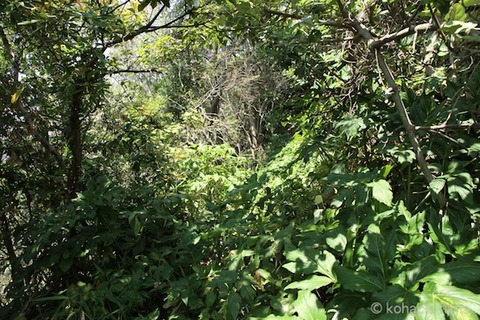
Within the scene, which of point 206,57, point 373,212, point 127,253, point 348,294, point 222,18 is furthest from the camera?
point 206,57

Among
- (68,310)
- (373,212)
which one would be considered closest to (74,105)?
(68,310)

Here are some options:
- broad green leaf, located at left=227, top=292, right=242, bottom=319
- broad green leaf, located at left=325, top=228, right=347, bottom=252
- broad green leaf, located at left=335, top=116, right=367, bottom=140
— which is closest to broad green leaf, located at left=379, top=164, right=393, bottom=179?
broad green leaf, located at left=335, top=116, right=367, bottom=140

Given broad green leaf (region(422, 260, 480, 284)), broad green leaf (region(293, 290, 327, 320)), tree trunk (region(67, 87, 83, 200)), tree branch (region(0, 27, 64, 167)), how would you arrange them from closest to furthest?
broad green leaf (region(422, 260, 480, 284)) → broad green leaf (region(293, 290, 327, 320)) → tree branch (region(0, 27, 64, 167)) → tree trunk (region(67, 87, 83, 200))

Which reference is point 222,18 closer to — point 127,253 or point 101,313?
point 127,253

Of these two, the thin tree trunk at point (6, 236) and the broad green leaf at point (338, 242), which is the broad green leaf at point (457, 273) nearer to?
the broad green leaf at point (338, 242)

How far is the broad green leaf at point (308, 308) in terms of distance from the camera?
4.02 feet

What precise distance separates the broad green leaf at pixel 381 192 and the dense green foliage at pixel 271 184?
0.04 feet

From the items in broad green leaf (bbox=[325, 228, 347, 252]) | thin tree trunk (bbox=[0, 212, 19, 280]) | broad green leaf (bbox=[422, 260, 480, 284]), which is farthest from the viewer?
thin tree trunk (bbox=[0, 212, 19, 280])

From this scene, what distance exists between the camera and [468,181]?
4.89 feet

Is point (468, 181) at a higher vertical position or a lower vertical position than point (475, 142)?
lower

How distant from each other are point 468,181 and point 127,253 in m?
1.97

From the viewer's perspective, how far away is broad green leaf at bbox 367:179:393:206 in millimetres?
1553

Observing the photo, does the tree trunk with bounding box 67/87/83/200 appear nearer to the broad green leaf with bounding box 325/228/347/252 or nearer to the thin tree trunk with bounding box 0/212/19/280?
the thin tree trunk with bounding box 0/212/19/280

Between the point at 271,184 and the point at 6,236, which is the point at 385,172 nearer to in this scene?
the point at 271,184
